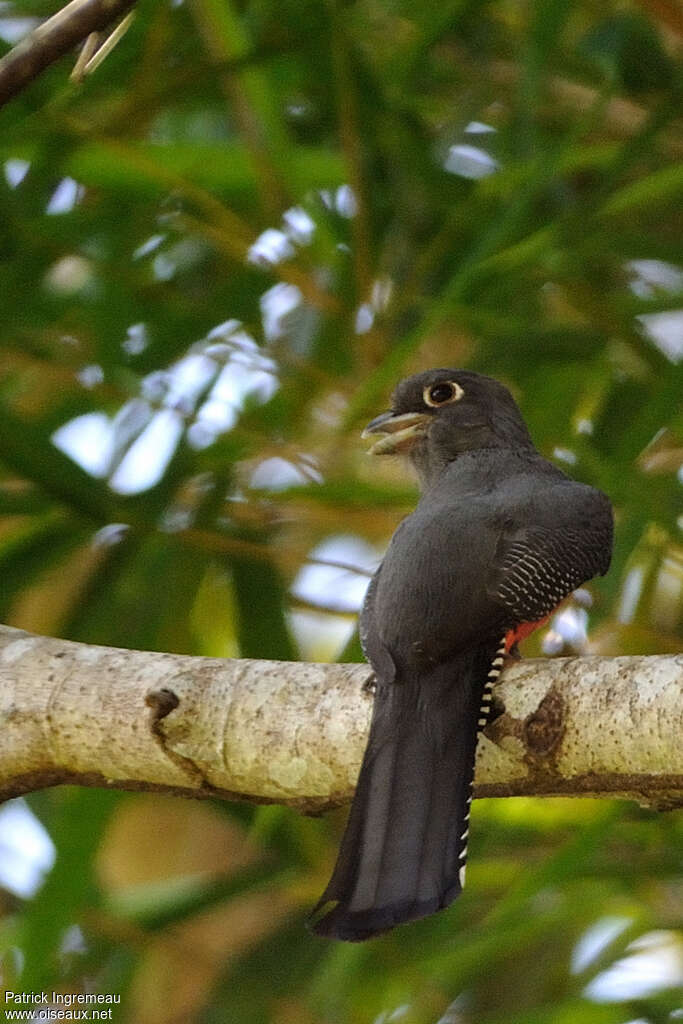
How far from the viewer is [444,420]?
3.46 meters

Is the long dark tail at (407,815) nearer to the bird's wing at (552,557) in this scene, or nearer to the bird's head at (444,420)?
the bird's wing at (552,557)

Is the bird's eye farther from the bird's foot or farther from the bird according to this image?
the bird's foot

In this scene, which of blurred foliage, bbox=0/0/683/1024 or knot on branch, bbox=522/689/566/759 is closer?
knot on branch, bbox=522/689/566/759

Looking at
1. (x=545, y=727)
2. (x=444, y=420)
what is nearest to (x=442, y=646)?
(x=545, y=727)

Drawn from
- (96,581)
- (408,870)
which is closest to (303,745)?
(408,870)

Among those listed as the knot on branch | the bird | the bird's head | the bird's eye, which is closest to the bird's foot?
the bird

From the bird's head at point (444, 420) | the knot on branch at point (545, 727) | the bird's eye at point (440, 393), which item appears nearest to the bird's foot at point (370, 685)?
the knot on branch at point (545, 727)

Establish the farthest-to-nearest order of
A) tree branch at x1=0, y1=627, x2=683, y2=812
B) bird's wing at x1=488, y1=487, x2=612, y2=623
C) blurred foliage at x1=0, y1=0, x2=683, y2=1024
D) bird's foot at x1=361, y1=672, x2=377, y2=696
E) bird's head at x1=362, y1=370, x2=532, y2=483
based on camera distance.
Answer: blurred foliage at x1=0, y1=0, x2=683, y2=1024 → bird's head at x1=362, y1=370, x2=532, y2=483 → bird's wing at x1=488, y1=487, x2=612, y2=623 → bird's foot at x1=361, y1=672, x2=377, y2=696 → tree branch at x1=0, y1=627, x2=683, y2=812

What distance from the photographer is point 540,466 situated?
129 inches

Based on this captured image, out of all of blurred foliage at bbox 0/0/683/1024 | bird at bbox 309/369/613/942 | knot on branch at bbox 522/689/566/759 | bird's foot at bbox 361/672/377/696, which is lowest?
blurred foliage at bbox 0/0/683/1024

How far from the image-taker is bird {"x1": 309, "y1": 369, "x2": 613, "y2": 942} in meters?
2.30

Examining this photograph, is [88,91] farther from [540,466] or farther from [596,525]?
[596,525]

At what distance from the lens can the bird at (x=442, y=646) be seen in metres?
2.30

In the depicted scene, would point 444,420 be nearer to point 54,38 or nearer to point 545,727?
point 545,727
